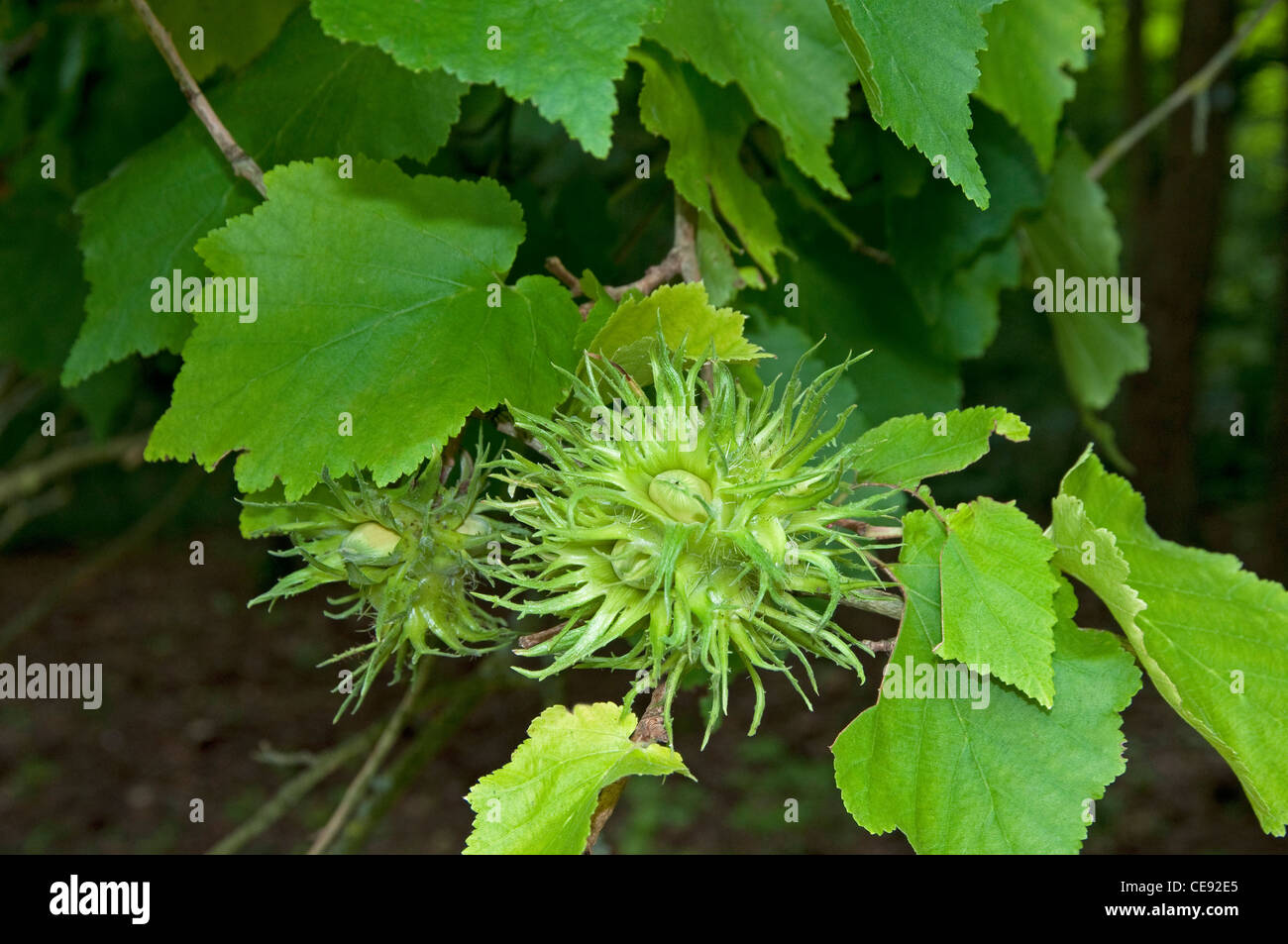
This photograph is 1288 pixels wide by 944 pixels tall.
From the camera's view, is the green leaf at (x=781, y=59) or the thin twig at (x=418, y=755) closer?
the green leaf at (x=781, y=59)

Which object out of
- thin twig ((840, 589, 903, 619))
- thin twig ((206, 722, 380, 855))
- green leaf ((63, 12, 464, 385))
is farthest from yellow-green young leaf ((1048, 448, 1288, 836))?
thin twig ((206, 722, 380, 855))

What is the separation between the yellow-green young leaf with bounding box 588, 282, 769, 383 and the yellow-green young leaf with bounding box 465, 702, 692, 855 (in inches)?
12.4

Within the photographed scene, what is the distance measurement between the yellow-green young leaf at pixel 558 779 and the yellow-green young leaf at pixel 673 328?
0.32 m

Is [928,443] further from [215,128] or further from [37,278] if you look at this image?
[37,278]

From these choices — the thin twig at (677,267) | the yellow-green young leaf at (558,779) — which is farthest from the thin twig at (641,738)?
the thin twig at (677,267)

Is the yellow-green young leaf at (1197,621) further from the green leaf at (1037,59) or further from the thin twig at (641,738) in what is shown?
the green leaf at (1037,59)

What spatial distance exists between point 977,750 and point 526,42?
2.42ft

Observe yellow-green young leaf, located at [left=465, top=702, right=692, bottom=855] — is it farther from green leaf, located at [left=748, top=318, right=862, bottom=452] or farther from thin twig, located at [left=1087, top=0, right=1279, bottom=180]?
thin twig, located at [left=1087, top=0, right=1279, bottom=180]

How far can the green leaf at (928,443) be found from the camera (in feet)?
3.55

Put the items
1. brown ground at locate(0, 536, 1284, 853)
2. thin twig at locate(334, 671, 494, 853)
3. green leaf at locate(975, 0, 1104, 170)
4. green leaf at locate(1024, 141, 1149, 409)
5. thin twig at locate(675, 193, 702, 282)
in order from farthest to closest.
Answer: brown ground at locate(0, 536, 1284, 853)
thin twig at locate(334, 671, 494, 853)
green leaf at locate(1024, 141, 1149, 409)
green leaf at locate(975, 0, 1104, 170)
thin twig at locate(675, 193, 702, 282)

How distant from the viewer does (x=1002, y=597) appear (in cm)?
101

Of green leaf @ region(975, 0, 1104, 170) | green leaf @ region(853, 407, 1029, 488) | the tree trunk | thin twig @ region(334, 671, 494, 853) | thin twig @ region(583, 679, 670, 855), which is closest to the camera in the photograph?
thin twig @ region(583, 679, 670, 855)

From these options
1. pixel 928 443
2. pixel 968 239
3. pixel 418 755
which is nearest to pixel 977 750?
pixel 928 443

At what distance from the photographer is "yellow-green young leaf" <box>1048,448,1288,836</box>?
41.2 inches
